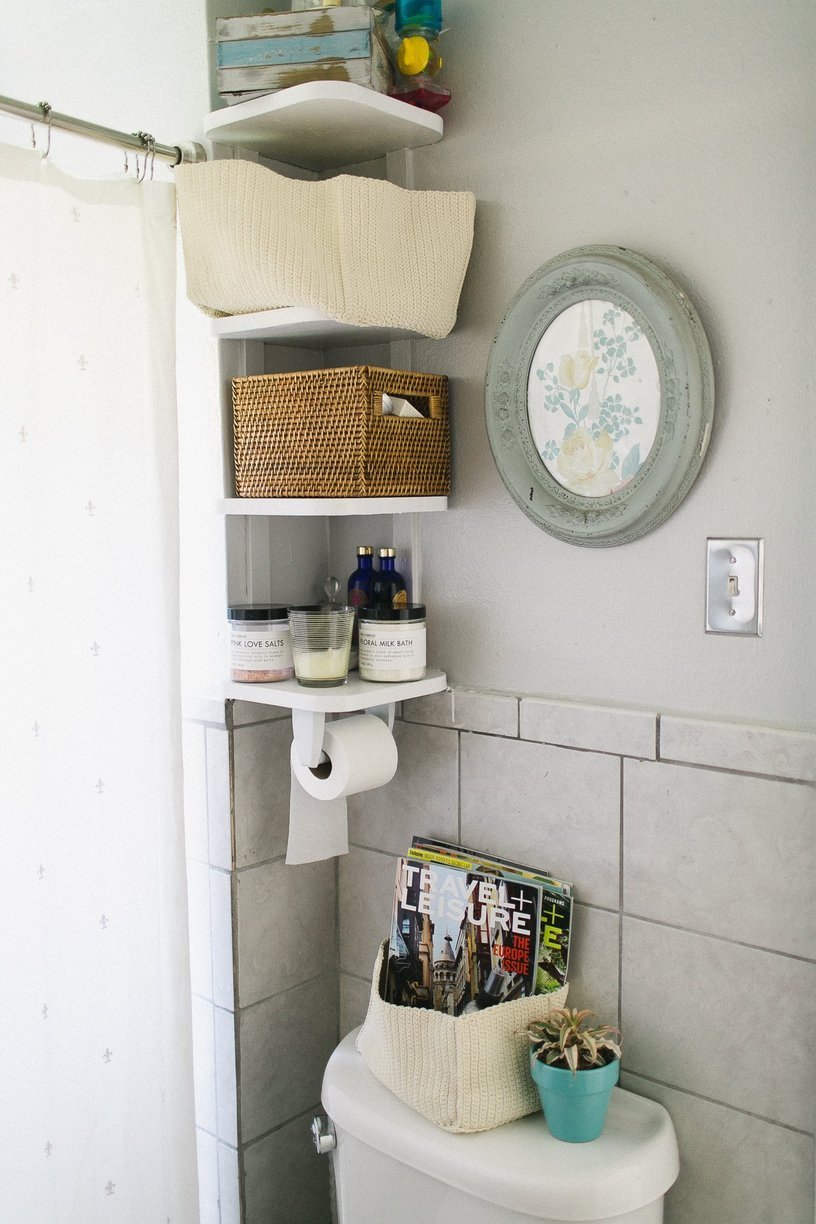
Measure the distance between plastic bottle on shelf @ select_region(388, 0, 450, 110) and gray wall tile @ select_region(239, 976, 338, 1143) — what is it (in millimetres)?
1293

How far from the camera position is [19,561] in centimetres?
A: 123

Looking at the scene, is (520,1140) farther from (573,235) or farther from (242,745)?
(573,235)

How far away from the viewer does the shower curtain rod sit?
122 centimetres

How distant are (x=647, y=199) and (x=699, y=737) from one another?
2.10 ft

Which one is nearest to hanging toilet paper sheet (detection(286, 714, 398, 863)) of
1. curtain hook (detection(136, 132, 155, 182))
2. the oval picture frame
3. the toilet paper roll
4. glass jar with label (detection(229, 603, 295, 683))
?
the toilet paper roll

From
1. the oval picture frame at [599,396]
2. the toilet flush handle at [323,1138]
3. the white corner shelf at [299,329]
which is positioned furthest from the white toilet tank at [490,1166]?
the white corner shelf at [299,329]

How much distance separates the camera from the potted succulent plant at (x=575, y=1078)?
1.20 metres

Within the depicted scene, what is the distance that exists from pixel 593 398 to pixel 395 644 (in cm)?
41

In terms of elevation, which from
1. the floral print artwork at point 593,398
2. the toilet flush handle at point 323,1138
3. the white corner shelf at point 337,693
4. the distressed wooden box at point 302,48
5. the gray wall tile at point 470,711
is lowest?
the toilet flush handle at point 323,1138

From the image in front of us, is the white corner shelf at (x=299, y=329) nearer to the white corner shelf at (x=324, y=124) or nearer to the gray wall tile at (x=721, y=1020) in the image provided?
the white corner shelf at (x=324, y=124)

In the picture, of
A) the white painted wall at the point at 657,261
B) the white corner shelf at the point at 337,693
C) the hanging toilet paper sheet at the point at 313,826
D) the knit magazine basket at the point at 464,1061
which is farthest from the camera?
the hanging toilet paper sheet at the point at 313,826

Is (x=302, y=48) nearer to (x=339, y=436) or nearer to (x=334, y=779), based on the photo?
(x=339, y=436)

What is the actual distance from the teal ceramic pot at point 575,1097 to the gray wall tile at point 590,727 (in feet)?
1.21

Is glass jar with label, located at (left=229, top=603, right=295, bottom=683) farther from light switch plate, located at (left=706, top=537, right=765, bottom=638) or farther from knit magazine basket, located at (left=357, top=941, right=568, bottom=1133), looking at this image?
light switch plate, located at (left=706, top=537, right=765, bottom=638)
